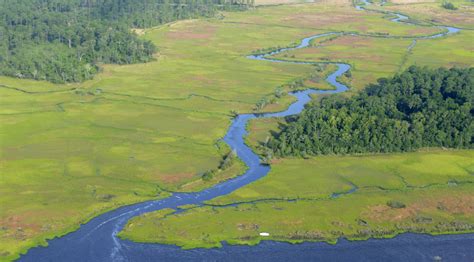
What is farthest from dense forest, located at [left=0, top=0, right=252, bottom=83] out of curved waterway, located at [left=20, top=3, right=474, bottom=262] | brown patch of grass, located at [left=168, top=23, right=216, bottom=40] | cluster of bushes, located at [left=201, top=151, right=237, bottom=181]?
curved waterway, located at [left=20, top=3, right=474, bottom=262]

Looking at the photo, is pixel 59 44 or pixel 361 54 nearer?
pixel 59 44

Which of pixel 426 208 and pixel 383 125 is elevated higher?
pixel 383 125

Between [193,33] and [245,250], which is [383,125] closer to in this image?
[245,250]

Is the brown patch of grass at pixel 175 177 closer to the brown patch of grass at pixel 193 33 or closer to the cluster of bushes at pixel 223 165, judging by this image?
the cluster of bushes at pixel 223 165

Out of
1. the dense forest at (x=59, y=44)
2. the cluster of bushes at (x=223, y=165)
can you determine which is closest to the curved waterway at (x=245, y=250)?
the cluster of bushes at (x=223, y=165)

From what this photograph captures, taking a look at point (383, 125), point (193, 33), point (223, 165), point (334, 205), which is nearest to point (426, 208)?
point (334, 205)

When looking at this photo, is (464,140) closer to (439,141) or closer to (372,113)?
(439,141)
